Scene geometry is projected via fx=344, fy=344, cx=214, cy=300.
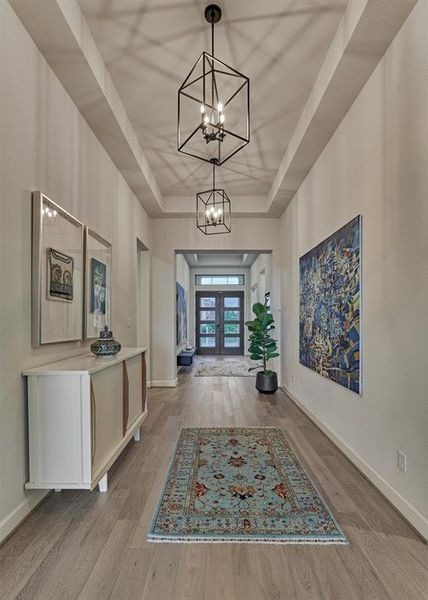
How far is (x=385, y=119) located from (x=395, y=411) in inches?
77.2

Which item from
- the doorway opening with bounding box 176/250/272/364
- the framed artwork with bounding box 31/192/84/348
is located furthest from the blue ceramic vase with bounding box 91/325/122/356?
the doorway opening with bounding box 176/250/272/364

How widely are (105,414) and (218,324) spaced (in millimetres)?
9204

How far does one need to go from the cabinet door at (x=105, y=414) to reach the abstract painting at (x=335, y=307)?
1.91 metres

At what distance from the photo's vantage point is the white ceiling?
7.52 feet

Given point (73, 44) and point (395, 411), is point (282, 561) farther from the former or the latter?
point (73, 44)

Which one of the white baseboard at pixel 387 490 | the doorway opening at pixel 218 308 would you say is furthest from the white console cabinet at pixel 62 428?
the doorway opening at pixel 218 308

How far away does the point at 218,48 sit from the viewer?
264 cm

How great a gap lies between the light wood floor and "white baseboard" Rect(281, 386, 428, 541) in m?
0.05

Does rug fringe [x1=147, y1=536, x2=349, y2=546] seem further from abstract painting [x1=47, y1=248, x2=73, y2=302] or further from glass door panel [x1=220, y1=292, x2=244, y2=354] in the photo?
glass door panel [x1=220, y1=292, x2=244, y2=354]

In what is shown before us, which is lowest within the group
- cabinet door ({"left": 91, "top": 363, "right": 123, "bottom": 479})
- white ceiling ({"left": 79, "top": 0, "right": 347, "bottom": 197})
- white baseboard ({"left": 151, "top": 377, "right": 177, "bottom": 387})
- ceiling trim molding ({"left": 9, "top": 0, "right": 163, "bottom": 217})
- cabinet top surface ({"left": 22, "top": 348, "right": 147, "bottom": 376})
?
white baseboard ({"left": 151, "top": 377, "right": 177, "bottom": 387})

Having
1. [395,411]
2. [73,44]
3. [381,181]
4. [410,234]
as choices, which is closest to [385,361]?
[395,411]

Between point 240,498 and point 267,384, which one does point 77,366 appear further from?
point 267,384

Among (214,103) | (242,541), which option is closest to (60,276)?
(242,541)

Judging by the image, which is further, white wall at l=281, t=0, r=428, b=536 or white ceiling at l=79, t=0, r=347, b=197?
white ceiling at l=79, t=0, r=347, b=197
